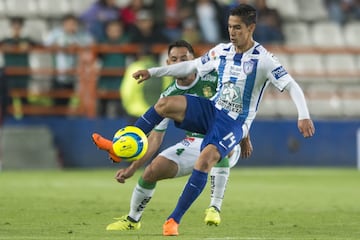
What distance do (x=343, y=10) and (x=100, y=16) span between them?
20.5 ft

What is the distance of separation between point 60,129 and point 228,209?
7.92 m

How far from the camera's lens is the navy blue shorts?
9.70 metres


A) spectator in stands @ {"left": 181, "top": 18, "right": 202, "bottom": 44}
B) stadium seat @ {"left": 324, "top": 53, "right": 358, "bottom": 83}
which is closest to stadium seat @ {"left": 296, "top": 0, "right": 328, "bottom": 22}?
stadium seat @ {"left": 324, "top": 53, "right": 358, "bottom": 83}

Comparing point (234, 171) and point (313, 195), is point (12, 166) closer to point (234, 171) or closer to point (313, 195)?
point (234, 171)

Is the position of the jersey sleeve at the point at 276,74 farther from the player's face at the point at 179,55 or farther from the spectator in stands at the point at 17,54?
the spectator in stands at the point at 17,54

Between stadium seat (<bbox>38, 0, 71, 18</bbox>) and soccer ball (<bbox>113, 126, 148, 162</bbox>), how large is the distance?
14.0 metres

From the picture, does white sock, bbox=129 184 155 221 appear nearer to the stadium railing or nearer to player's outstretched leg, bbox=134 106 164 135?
player's outstretched leg, bbox=134 106 164 135

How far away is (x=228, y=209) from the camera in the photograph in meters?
12.9

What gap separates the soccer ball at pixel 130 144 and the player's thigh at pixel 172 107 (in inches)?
10.2

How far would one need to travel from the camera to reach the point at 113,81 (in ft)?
69.8

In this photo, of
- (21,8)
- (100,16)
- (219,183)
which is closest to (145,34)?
(100,16)

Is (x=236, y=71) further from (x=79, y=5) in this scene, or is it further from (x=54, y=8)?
(x=79, y=5)

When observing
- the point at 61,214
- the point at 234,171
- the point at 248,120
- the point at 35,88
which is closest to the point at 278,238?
the point at 248,120

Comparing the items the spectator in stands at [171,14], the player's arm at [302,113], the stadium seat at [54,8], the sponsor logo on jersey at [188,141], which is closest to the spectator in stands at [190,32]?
the spectator in stands at [171,14]
